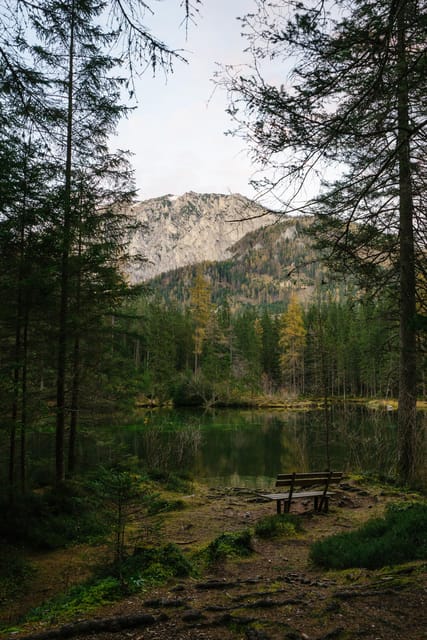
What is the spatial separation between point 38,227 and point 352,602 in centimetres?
775

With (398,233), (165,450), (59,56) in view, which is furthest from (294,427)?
(59,56)

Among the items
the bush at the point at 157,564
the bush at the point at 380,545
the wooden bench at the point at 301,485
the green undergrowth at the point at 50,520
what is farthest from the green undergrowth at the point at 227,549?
the wooden bench at the point at 301,485

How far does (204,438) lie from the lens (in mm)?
22328

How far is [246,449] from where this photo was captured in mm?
19812

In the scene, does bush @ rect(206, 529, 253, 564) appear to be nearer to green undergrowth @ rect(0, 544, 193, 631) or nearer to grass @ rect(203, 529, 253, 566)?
grass @ rect(203, 529, 253, 566)

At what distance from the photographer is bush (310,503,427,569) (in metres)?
4.29

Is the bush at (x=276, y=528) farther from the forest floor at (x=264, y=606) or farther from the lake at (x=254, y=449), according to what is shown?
the lake at (x=254, y=449)

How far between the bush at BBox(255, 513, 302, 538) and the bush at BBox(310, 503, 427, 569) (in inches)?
62.2

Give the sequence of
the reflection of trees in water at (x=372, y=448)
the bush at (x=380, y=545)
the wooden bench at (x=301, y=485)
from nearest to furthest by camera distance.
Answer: the bush at (x=380, y=545) < the wooden bench at (x=301, y=485) < the reflection of trees in water at (x=372, y=448)

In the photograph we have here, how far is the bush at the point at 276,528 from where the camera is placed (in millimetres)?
6535

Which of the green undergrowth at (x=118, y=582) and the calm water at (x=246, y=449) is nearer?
the green undergrowth at (x=118, y=582)

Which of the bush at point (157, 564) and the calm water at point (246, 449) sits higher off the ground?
the bush at point (157, 564)

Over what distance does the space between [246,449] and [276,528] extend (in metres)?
13.5

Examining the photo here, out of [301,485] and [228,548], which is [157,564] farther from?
[301,485]
